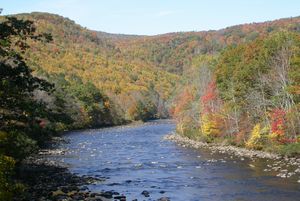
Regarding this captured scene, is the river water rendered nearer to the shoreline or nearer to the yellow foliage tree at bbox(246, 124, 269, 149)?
the shoreline

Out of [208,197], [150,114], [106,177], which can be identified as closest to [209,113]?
[106,177]

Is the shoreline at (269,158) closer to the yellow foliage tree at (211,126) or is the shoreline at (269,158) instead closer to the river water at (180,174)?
the river water at (180,174)

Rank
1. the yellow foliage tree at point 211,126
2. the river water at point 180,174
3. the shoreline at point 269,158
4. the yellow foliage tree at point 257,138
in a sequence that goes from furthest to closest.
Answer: the yellow foliage tree at point 211,126 → the yellow foliage tree at point 257,138 → the shoreline at point 269,158 → the river water at point 180,174

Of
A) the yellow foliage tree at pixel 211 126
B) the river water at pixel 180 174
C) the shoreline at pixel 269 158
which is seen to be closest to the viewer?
the river water at pixel 180 174

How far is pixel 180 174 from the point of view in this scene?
39.3 meters

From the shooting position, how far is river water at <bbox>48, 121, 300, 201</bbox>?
3011 centimetres

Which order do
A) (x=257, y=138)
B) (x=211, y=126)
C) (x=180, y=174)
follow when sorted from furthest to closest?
1. (x=211, y=126)
2. (x=257, y=138)
3. (x=180, y=174)

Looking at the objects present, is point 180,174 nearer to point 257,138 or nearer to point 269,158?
point 269,158

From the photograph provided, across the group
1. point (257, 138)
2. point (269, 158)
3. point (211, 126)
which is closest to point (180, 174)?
point (269, 158)

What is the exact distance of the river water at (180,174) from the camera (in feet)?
98.8

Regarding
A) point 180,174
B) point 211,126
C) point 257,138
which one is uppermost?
point 211,126

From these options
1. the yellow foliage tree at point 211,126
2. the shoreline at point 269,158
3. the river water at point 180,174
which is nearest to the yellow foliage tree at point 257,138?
the shoreline at point 269,158

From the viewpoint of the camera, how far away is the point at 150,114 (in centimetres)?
17962

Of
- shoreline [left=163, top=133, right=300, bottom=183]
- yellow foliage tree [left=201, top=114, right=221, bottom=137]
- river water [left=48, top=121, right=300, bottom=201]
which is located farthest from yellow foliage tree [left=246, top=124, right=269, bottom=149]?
yellow foliage tree [left=201, top=114, right=221, bottom=137]
